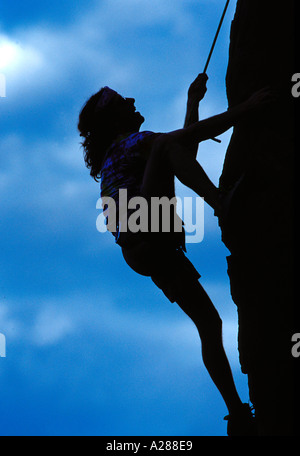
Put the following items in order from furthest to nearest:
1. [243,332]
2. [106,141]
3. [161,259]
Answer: [106,141] < [161,259] < [243,332]

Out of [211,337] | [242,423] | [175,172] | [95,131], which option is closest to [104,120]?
[95,131]

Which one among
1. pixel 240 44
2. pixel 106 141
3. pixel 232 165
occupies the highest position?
pixel 240 44

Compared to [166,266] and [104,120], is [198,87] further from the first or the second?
[166,266]

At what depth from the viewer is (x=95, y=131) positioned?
13.4 feet

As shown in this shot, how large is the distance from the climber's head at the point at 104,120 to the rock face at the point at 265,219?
748 mm

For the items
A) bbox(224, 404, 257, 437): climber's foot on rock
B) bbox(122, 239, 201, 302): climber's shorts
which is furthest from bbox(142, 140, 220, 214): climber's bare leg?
bbox(224, 404, 257, 437): climber's foot on rock

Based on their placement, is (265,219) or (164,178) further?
(164,178)

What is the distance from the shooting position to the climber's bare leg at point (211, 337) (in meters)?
3.46

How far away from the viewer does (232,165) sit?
3.69 meters

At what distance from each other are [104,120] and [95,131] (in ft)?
0.35
